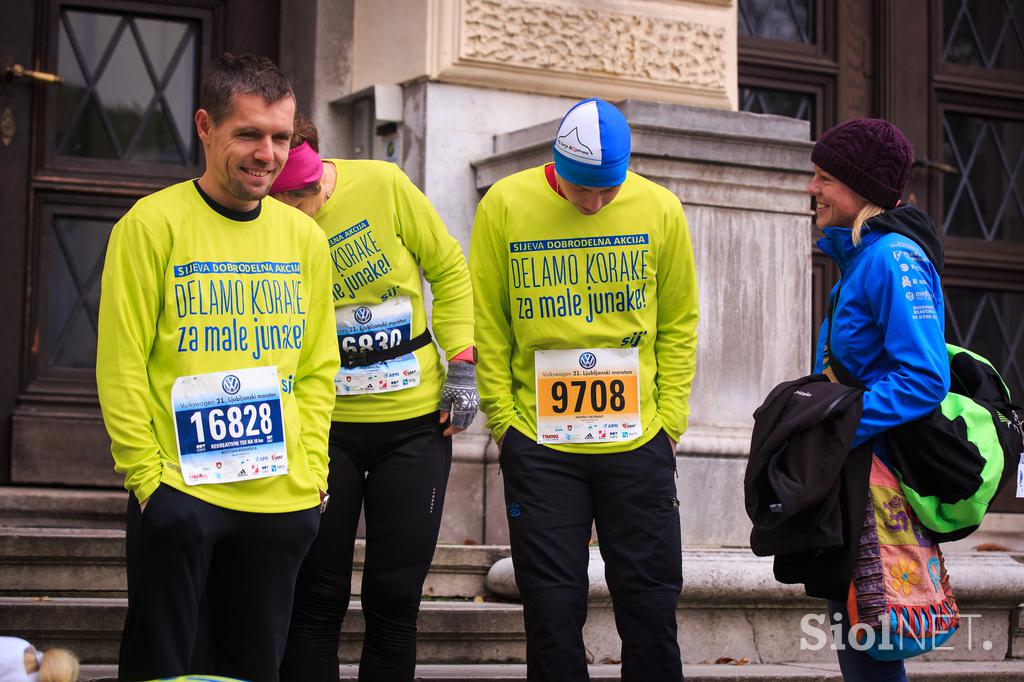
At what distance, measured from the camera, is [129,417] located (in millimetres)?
3756

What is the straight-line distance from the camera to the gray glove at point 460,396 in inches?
186

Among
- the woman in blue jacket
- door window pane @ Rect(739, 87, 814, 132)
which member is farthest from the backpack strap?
door window pane @ Rect(739, 87, 814, 132)

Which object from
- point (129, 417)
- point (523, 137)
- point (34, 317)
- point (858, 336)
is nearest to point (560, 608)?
point (858, 336)

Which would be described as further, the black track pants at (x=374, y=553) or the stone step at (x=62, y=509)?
the stone step at (x=62, y=509)

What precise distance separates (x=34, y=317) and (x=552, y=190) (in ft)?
11.5

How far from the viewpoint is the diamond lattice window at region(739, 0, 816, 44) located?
8750mm

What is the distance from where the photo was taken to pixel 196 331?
3.87 m

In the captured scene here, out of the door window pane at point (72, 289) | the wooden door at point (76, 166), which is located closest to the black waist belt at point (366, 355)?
the wooden door at point (76, 166)

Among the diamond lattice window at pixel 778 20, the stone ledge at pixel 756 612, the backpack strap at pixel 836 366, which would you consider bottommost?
the stone ledge at pixel 756 612

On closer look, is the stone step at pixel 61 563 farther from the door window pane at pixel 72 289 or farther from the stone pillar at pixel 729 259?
the stone pillar at pixel 729 259

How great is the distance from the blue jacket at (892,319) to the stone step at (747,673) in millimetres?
1817

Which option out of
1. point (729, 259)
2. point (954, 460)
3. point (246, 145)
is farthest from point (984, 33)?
point (246, 145)

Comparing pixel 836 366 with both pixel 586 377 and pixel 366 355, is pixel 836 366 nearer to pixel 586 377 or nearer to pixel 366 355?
pixel 586 377

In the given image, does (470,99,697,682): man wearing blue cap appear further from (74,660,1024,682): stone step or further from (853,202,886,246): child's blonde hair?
(74,660,1024,682): stone step
